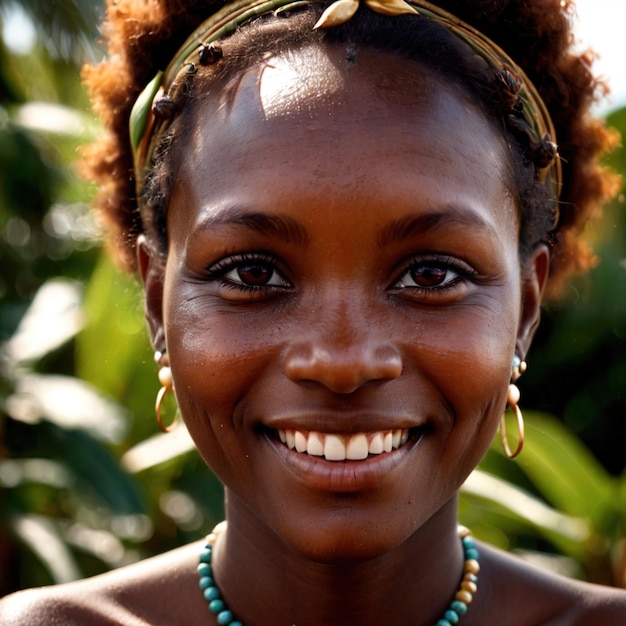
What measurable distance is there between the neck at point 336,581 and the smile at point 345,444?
437 millimetres

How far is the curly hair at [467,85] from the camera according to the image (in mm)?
2420

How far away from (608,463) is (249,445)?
5.98 metres

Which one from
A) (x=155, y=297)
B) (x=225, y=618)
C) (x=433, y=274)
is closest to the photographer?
(x=433, y=274)

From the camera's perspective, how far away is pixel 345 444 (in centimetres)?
217

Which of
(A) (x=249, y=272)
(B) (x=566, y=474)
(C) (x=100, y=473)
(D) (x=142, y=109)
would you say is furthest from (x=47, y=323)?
(A) (x=249, y=272)

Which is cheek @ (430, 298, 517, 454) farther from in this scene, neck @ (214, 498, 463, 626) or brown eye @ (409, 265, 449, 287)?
neck @ (214, 498, 463, 626)

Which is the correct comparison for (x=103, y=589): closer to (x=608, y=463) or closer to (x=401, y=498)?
(x=401, y=498)

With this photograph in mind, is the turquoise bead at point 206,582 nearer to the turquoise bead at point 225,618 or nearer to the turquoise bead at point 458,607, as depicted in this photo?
the turquoise bead at point 225,618

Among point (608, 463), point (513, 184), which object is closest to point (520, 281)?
point (513, 184)

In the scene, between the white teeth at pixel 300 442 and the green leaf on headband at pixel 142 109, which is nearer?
the white teeth at pixel 300 442

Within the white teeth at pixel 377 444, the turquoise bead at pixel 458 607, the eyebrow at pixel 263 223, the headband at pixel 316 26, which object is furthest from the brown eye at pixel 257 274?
the turquoise bead at pixel 458 607

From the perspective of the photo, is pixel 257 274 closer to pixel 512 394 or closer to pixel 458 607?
pixel 512 394

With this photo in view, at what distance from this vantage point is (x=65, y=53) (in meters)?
7.87

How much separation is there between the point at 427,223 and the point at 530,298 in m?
0.64
